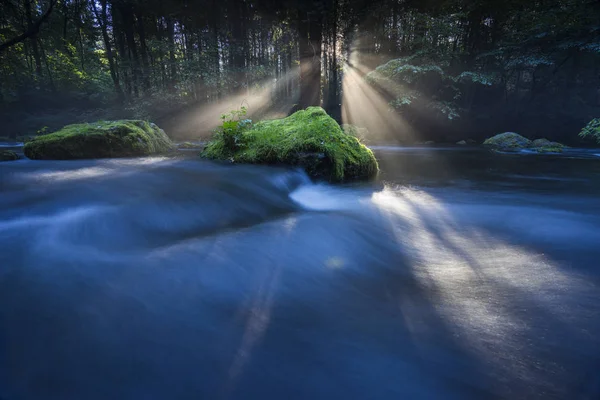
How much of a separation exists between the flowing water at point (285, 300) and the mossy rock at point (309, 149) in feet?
5.81

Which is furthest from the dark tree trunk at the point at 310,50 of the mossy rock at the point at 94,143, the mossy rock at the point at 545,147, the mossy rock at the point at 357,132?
the mossy rock at the point at 545,147

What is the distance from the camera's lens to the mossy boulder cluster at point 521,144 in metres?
11.8

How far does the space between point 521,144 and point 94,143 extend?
16061 millimetres

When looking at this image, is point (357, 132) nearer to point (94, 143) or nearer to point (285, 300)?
point (94, 143)

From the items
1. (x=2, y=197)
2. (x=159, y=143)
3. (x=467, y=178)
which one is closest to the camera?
(x=2, y=197)

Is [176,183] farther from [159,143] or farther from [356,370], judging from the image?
[159,143]

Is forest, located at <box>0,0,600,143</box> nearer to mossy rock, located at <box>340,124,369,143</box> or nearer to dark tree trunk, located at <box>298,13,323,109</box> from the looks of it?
dark tree trunk, located at <box>298,13,323,109</box>

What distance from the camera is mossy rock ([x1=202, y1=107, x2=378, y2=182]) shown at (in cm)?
545

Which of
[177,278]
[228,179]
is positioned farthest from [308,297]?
[228,179]

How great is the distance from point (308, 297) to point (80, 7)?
24.8 metres

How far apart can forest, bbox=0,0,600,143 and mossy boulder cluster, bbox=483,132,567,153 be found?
15.8 feet

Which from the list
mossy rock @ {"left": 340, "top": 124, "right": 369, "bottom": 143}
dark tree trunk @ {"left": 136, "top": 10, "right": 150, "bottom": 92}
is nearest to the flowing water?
mossy rock @ {"left": 340, "top": 124, "right": 369, "bottom": 143}

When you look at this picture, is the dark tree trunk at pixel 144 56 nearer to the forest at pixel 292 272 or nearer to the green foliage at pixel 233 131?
the forest at pixel 292 272

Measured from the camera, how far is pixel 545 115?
72.0ft
